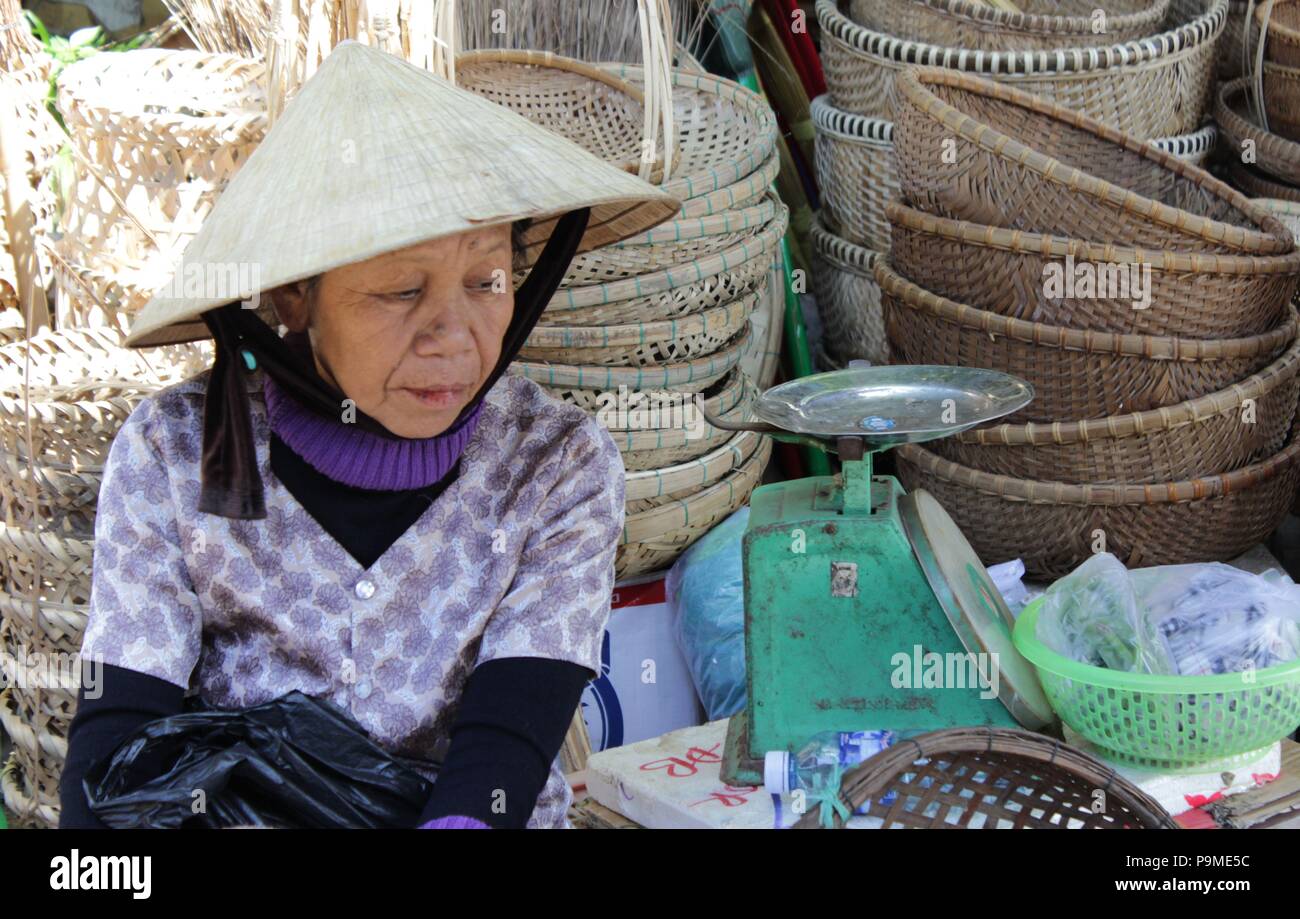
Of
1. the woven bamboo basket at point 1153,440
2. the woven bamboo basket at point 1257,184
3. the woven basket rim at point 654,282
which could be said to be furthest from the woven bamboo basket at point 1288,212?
the woven basket rim at point 654,282

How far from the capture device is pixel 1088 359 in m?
2.71

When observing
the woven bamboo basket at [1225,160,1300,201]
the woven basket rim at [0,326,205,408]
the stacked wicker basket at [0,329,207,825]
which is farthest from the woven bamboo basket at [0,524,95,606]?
the woven bamboo basket at [1225,160,1300,201]

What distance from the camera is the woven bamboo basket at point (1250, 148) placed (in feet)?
11.2

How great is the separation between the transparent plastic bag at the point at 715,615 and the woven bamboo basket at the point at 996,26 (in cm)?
123

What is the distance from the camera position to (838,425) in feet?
6.69

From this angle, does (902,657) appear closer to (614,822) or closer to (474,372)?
(614,822)

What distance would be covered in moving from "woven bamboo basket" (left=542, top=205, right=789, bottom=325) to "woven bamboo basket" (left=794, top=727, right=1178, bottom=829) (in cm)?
121

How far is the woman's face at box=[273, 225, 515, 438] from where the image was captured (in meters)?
1.73

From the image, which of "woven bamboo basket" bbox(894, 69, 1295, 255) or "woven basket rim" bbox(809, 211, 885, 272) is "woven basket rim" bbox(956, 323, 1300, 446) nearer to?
"woven bamboo basket" bbox(894, 69, 1295, 255)

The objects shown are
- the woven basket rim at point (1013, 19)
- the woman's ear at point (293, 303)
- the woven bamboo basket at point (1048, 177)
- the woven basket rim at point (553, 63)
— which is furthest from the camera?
the woven basket rim at point (1013, 19)

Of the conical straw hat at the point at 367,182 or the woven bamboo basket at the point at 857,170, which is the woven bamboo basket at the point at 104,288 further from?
the woven bamboo basket at the point at 857,170

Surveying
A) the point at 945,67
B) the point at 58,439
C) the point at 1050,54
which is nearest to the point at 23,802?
the point at 58,439
